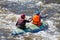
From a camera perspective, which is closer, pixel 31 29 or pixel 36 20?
pixel 31 29

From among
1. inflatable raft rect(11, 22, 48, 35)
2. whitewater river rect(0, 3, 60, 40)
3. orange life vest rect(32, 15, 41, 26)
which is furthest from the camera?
orange life vest rect(32, 15, 41, 26)

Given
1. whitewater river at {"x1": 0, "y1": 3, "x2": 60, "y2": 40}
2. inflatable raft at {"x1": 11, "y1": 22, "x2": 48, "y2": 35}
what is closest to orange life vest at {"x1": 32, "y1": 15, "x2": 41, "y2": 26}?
inflatable raft at {"x1": 11, "y1": 22, "x2": 48, "y2": 35}

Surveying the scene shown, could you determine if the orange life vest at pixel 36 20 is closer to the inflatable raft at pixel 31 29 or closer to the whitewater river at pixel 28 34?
the inflatable raft at pixel 31 29

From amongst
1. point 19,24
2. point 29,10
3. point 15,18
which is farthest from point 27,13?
point 19,24

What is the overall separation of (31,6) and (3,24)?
5.23 meters

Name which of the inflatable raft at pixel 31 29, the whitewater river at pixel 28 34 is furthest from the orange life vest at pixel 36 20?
the whitewater river at pixel 28 34

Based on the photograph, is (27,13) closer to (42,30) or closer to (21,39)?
(42,30)

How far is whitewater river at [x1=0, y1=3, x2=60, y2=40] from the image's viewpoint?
1170 centimetres

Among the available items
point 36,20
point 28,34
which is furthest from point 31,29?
point 36,20

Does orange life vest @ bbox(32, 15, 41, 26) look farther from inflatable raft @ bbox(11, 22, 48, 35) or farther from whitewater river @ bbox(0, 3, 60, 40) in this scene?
whitewater river @ bbox(0, 3, 60, 40)

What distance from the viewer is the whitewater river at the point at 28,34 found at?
11695 millimetres

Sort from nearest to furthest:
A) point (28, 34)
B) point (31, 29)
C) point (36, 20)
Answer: point (28, 34) < point (31, 29) < point (36, 20)

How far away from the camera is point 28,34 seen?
11.9m

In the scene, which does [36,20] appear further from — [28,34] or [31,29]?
[28,34]
